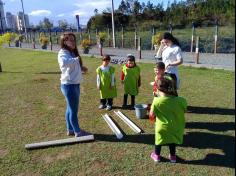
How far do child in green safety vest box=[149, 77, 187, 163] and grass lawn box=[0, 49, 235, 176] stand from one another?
404 millimetres

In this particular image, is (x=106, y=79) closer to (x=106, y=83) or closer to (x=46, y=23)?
(x=106, y=83)

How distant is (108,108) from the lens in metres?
7.41

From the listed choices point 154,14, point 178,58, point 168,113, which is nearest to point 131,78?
point 178,58

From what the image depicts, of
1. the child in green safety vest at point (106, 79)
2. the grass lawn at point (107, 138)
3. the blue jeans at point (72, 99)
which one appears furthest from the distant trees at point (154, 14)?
the blue jeans at point (72, 99)

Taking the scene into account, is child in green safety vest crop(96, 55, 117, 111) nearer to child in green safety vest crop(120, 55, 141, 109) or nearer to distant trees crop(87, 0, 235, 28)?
child in green safety vest crop(120, 55, 141, 109)

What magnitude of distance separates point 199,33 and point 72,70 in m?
23.3

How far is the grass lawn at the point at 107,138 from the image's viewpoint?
4367 mm

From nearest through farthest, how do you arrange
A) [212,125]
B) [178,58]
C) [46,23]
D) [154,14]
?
[178,58] < [212,125] < [154,14] < [46,23]

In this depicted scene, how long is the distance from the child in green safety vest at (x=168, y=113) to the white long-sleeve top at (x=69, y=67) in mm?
1457

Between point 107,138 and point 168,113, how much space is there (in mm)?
1729

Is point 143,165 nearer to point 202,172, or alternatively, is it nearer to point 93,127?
point 202,172

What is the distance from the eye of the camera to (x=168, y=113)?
4145mm

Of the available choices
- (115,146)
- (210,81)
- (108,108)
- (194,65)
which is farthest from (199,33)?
(115,146)

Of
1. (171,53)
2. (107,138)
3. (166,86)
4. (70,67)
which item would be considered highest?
(171,53)
